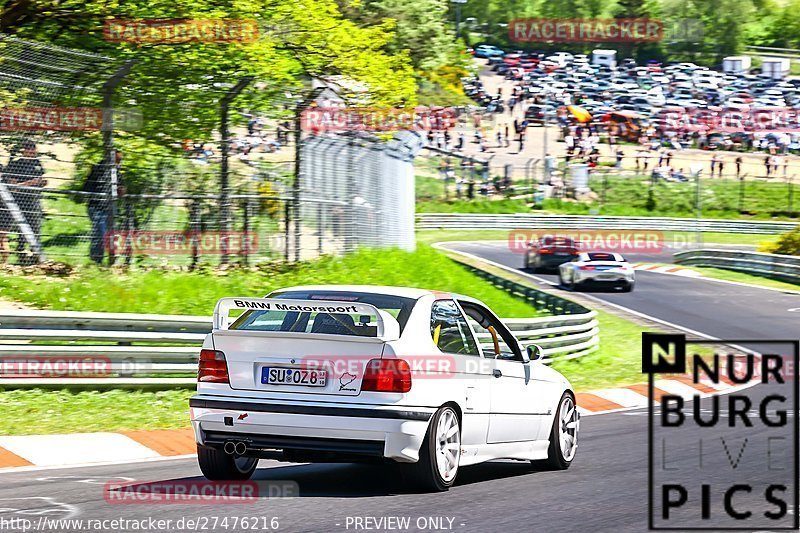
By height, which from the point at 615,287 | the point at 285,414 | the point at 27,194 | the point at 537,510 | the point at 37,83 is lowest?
the point at 615,287

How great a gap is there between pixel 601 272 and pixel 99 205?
19.5m

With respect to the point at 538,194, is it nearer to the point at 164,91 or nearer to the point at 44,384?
the point at 164,91

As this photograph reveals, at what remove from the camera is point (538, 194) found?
61.2 meters

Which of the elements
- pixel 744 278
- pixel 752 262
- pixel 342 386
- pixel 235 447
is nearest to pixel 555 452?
pixel 342 386

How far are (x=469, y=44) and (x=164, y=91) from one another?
93.0 metres

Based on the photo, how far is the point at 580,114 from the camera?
6925 cm

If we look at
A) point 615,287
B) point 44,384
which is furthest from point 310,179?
point 615,287

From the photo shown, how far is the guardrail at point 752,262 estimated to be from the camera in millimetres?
36688

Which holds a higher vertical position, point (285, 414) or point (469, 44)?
point (469, 44)

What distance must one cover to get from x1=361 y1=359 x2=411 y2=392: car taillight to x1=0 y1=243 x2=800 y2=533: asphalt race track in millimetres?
661
